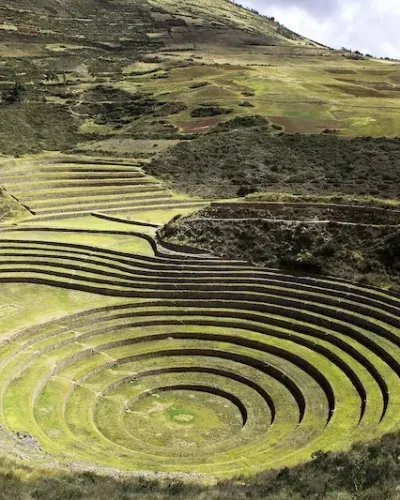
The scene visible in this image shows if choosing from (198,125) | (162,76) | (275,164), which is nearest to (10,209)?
(275,164)

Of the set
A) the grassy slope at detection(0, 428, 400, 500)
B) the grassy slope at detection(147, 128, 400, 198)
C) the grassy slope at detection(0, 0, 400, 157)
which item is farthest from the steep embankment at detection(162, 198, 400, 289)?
the grassy slope at detection(0, 0, 400, 157)

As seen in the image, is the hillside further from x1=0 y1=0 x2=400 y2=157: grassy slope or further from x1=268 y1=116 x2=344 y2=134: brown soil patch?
→ x1=0 y1=0 x2=400 y2=157: grassy slope

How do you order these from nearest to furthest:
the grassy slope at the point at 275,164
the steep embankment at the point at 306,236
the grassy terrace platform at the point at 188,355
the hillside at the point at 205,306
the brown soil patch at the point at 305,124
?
the hillside at the point at 205,306 → the grassy terrace platform at the point at 188,355 → the steep embankment at the point at 306,236 → the grassy slope at the point at 275,164 → the brown soil patch at the point at 305,124

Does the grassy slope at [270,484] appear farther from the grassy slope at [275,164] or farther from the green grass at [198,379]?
the grassy slope at [275,164]

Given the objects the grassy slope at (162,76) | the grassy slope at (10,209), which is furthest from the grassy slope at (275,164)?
the grassy slope at (10,209)

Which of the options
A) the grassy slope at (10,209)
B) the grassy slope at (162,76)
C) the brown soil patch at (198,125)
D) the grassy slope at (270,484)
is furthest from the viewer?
the grassy slope at (162,76)

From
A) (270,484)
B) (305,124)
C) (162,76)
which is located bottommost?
(270,484)

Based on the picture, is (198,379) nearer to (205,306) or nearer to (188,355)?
(188,355)

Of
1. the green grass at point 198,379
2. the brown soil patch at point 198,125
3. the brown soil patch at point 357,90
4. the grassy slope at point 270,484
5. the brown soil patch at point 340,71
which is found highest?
the brown soil patch at point 340,71

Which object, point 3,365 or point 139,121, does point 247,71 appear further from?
point 3,365
